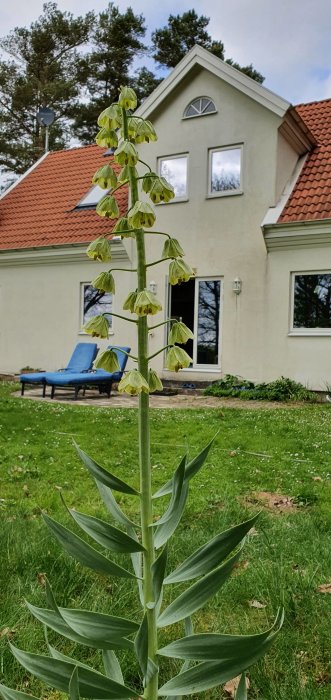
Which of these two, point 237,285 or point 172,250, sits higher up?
point 237,285

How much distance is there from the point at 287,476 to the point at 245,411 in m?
4.63

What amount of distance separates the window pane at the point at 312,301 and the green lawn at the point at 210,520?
466 cm

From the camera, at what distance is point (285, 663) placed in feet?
8.09

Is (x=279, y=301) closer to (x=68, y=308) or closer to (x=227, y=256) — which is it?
(x=227, y=256)

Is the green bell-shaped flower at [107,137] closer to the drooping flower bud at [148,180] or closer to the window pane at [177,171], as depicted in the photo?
the drooping flower bud at [148,180]

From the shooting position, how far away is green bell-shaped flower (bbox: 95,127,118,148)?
1.50m

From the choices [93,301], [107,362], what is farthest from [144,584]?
[93,301]

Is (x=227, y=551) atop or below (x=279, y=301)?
below

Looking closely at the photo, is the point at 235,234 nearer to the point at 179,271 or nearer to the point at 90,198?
the point at 90,198

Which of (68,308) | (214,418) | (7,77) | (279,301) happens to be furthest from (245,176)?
(7,77)

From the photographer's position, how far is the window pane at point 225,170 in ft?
49.4

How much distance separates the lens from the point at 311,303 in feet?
45.4

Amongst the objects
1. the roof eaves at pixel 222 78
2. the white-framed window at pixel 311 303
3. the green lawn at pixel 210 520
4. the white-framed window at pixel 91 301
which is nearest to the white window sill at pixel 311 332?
the white-framed window at pixel 311 303

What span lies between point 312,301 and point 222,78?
625 cm
